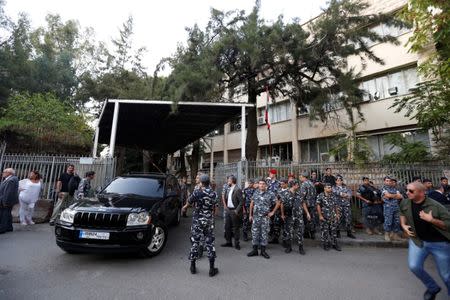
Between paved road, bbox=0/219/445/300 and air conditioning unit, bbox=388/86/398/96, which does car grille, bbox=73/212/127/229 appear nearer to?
paved road, bbox=0/219/445/300

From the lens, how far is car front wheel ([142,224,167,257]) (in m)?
5.52

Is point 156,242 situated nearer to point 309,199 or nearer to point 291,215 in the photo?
point 291,215

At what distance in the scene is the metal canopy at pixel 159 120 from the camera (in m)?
10.9

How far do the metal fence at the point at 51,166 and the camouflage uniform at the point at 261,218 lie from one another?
6.29 m

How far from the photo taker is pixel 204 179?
5.08m

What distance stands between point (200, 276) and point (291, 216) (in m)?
2.92

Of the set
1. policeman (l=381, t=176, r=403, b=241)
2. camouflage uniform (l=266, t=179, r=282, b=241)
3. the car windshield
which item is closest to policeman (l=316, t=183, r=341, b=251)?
camouflage uniform (l=266, t=179, r=282, b=241)

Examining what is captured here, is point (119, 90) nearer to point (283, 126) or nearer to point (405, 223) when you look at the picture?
point (283, 126)

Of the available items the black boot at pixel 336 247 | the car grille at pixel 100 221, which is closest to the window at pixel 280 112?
the black boot at pixel 336 247

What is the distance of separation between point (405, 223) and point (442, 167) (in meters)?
7.58

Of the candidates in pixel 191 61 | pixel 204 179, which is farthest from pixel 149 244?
pixel 191 61

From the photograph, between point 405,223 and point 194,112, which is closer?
point 405,223

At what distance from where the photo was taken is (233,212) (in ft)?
22.4

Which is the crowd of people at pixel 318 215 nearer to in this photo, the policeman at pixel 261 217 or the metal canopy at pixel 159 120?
the policeman at pixel 261 217
